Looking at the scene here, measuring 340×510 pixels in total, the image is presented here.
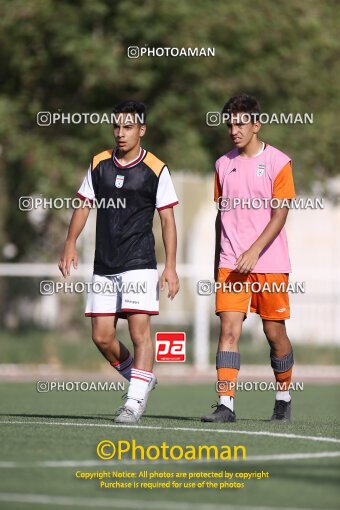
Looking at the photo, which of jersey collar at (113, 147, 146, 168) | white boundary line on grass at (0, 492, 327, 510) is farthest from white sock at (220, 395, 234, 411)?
white boundary line on grass at (0, 492, 327, 510)

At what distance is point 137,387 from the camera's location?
10312 millimetres

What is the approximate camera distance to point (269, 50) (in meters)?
26.4

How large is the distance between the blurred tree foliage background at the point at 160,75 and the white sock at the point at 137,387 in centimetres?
1456

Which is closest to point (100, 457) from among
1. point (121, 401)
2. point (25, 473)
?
point (25, 473)

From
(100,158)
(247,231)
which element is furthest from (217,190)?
(100,158)

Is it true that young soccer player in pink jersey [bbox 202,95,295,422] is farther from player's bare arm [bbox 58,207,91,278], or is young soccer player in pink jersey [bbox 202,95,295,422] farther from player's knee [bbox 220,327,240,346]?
player's bare arm [bbox 58,207,91,278]

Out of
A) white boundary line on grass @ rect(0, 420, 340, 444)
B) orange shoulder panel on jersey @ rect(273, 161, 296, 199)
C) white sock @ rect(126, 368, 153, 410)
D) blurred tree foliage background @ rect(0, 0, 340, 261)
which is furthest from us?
blurred tree foliage background @ rect(0, 0, 340, 261)

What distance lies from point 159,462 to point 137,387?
2617mm

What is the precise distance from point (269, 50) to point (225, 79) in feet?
3.63

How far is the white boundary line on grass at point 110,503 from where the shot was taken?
624 centimetres

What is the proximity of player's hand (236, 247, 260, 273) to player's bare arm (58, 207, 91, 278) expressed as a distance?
1225 mm

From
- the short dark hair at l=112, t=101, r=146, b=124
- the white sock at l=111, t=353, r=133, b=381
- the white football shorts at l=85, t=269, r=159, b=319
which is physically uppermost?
the short dark hair at l=112, t=101, r=146, b=124

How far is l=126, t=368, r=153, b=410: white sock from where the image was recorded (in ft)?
33.7

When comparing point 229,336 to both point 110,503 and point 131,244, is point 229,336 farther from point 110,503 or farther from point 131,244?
point 110,503
